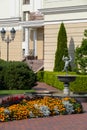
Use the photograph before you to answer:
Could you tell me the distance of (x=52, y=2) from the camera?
32.0 meters

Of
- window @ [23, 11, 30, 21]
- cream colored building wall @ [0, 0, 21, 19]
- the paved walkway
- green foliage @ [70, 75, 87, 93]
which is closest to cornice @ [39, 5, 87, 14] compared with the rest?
green foliage @ [70, 75, 87, 93]

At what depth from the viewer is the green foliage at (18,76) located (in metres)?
24.5

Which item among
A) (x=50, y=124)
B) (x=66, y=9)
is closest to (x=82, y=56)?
(x=66, y=9)

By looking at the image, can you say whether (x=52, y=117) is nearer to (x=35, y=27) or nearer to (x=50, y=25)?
(x=50, y=25)

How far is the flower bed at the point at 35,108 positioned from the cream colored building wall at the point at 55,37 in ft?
51.5

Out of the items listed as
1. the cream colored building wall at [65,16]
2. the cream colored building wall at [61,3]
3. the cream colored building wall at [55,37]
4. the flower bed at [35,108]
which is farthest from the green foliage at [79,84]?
the flower bed at [35,108]

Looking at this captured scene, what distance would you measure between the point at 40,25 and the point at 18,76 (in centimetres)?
2222

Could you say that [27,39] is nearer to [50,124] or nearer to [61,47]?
[61,47]

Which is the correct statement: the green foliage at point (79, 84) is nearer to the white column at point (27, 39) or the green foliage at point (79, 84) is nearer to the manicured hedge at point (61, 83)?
the manicured hedge at point (61, 83)

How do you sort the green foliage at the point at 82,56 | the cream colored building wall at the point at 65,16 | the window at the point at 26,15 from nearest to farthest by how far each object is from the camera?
the green foliage at the point at 82,56, the cream colored building wall at the point at 65,16, the window at the point at 26,15

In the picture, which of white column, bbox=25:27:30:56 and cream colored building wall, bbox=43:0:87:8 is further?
white column, bbox=25:27:30:56

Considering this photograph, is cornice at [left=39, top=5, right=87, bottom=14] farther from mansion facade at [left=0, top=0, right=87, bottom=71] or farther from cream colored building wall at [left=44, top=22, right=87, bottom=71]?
cream colored building wall at [left=44, top=22, right=87, bottom=71]

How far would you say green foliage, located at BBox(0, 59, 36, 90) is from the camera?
80.3 ft

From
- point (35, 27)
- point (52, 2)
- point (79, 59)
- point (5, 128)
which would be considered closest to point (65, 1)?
point (52, 2)
